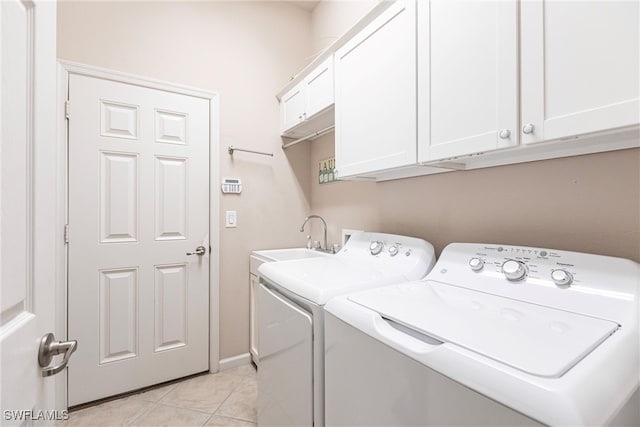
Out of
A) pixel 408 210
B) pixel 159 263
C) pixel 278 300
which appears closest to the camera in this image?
pixel 278 300

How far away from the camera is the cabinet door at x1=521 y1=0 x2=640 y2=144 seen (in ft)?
2.37

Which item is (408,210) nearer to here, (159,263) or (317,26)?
(159,263)

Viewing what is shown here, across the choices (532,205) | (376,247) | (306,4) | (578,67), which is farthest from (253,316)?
(306,4)

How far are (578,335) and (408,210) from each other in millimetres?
1099

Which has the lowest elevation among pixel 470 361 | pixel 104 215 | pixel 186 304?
pixel 186 304

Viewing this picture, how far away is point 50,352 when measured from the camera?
0.60 m

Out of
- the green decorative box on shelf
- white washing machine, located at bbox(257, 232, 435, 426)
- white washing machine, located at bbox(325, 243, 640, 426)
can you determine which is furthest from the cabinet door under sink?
the green decorative box on shelf

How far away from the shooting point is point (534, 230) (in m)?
1.17

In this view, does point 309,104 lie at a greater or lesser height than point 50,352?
greater

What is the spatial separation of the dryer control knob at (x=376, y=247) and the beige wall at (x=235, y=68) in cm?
111

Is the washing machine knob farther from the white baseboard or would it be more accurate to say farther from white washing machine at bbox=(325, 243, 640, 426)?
the white baseboard

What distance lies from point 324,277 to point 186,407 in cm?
142

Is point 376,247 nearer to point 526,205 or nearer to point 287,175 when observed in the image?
point 526,205

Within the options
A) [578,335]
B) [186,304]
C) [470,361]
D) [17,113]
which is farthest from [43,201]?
[186,304]
